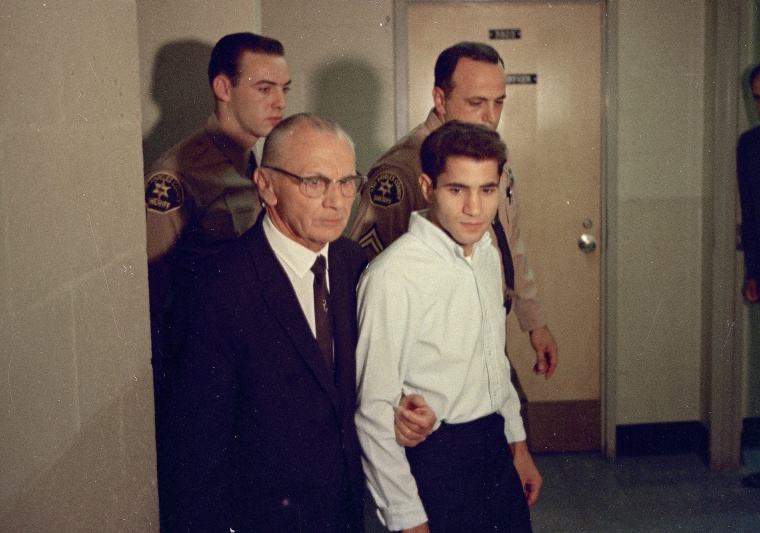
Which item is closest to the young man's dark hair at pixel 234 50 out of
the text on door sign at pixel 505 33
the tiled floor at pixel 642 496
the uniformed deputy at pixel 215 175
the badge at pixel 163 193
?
the uniformed deputy at pixel 215 175

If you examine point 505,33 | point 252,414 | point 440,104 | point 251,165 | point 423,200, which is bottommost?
point 252,414

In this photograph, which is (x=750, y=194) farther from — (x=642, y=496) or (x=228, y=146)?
(x=228, y=146)

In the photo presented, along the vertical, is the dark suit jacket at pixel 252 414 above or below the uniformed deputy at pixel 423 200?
below

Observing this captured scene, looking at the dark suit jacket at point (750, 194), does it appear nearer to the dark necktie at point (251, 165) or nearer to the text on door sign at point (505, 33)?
the text on door sign at point (505, 33)

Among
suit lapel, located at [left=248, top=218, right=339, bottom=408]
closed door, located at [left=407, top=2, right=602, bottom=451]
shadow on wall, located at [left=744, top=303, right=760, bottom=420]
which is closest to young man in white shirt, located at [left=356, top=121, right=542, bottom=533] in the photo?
suit lapel, located at [left=248, top=218, right=339, bottom=408]

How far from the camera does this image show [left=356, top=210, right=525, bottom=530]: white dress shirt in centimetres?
150

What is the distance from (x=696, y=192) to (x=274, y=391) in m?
2.75

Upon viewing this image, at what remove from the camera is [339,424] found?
144 centimetres

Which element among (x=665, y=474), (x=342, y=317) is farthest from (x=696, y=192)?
(x=342, y=317)

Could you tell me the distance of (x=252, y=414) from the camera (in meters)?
1.38

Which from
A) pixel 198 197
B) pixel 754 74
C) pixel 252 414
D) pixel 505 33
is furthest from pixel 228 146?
pixel 754 74

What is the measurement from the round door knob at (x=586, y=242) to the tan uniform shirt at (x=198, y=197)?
1.77 metres

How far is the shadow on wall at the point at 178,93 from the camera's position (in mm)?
2783

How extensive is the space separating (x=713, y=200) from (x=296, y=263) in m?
2.52
